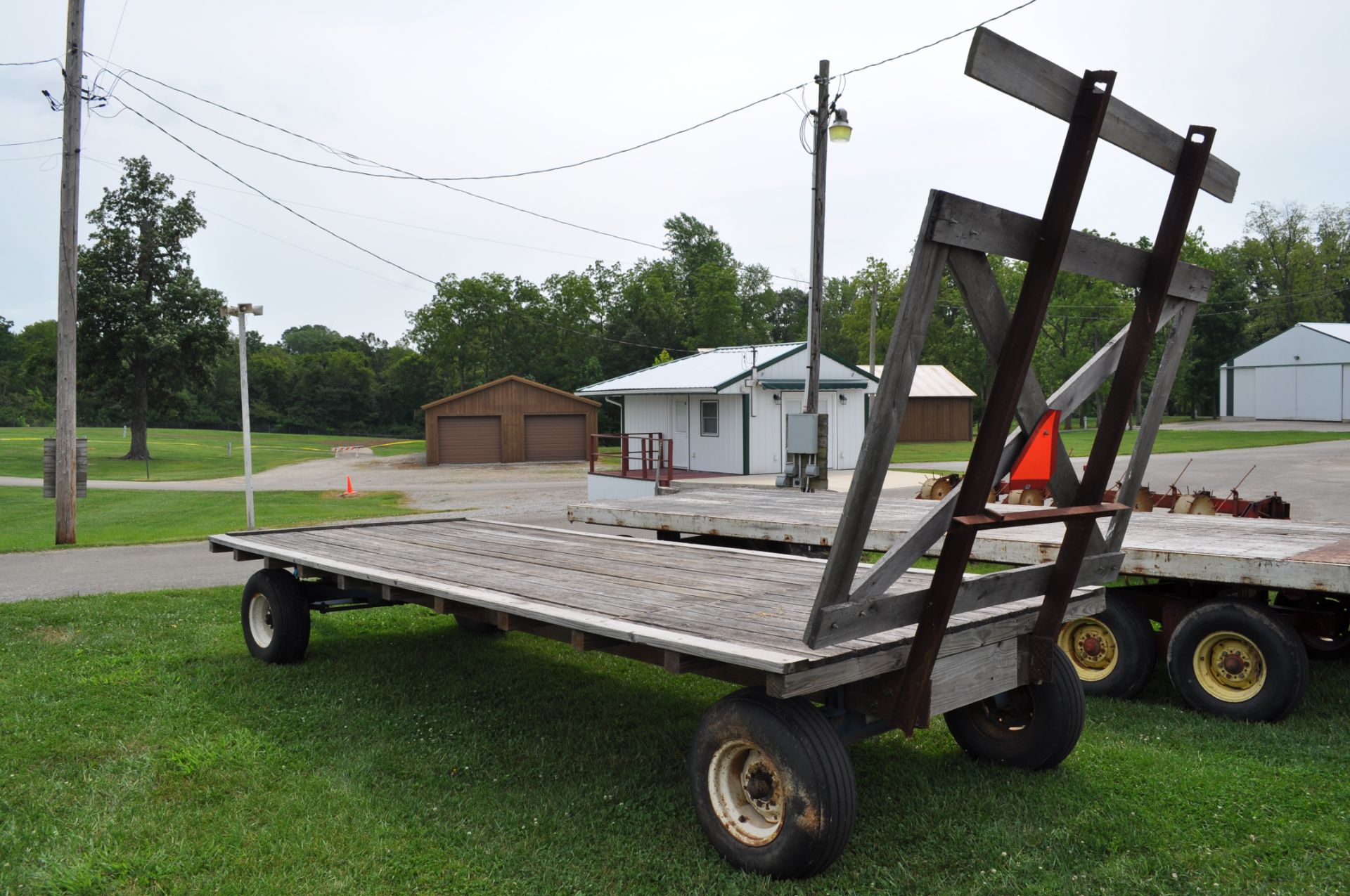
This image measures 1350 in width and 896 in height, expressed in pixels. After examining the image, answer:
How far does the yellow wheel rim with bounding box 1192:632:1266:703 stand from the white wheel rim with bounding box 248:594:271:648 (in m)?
6.31

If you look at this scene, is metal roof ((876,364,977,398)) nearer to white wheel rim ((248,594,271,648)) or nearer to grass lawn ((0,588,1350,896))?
white wheel rim ((248,594,271,648))

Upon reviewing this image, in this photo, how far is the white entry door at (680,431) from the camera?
28.7 m

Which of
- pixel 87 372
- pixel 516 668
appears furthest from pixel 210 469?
pixel 516 668

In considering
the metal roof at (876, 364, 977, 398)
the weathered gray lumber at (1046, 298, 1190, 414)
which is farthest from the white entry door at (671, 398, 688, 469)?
the weathered gray lumber at (1046, 298, 1190, 414)

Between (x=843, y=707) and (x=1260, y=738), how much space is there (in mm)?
2632

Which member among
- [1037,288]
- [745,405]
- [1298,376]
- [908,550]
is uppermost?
[1298,376]

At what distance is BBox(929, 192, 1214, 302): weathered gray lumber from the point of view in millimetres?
3281

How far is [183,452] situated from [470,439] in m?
17.5

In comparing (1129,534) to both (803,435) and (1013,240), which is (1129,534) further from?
(803,435)

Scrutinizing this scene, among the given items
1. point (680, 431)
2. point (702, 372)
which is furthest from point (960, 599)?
point (702, 372)

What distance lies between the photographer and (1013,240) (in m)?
3.47

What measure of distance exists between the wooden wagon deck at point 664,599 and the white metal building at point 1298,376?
52.1 meters

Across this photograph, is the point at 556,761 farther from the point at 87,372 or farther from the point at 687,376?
the point at 87,372

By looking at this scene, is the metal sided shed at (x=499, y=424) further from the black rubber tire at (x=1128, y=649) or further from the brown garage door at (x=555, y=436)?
the black rubber tire at (x=1128, y=649)
